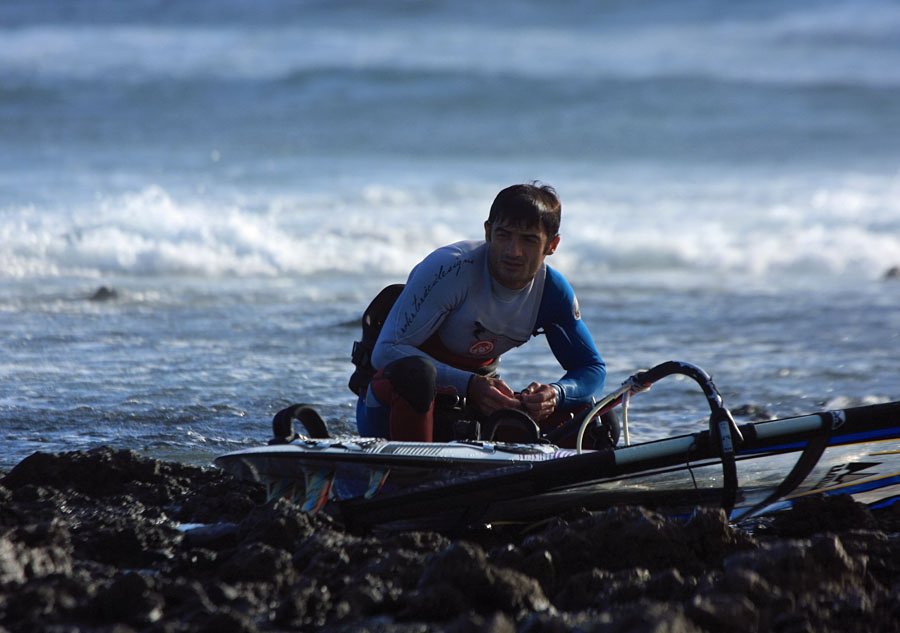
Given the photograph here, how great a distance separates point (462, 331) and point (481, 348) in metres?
0.13

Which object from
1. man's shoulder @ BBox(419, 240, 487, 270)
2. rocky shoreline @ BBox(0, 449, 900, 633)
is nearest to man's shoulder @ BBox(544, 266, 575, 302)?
man's shoulder @ BBox(419, 240, 487, 270)

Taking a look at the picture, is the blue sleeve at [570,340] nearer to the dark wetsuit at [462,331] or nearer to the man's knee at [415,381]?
the dark wetsuit at [462,331]

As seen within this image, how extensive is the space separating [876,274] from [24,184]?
13316 millimetres

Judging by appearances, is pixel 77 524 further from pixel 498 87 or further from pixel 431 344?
pixel 498 87

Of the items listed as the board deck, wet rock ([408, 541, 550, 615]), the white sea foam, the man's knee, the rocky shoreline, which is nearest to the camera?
the rocky shoreline

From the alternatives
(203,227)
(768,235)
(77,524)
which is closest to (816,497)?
(77,524)

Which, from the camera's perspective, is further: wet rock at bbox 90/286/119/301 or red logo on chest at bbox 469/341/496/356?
wet rock at bbox 90/286/119/301

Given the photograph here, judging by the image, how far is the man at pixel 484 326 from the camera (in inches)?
175

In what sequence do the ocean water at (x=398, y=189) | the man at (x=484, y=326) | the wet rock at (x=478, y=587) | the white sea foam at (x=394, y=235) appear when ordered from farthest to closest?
the white sea foam at (x=394, y=235) → the ocean water at (x=398, y=189) → the man at (x=484, y=326) → the wet rock at (x=478, y=587)

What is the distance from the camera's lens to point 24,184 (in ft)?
63.2

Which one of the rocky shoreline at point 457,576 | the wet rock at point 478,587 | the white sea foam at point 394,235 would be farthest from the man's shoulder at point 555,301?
the white sea foam at point 394,235

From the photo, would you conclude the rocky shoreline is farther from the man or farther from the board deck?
the man

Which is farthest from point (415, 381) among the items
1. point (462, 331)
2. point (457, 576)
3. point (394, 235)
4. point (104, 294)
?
point (394, 235)

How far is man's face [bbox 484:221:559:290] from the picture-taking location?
15.0 feet
